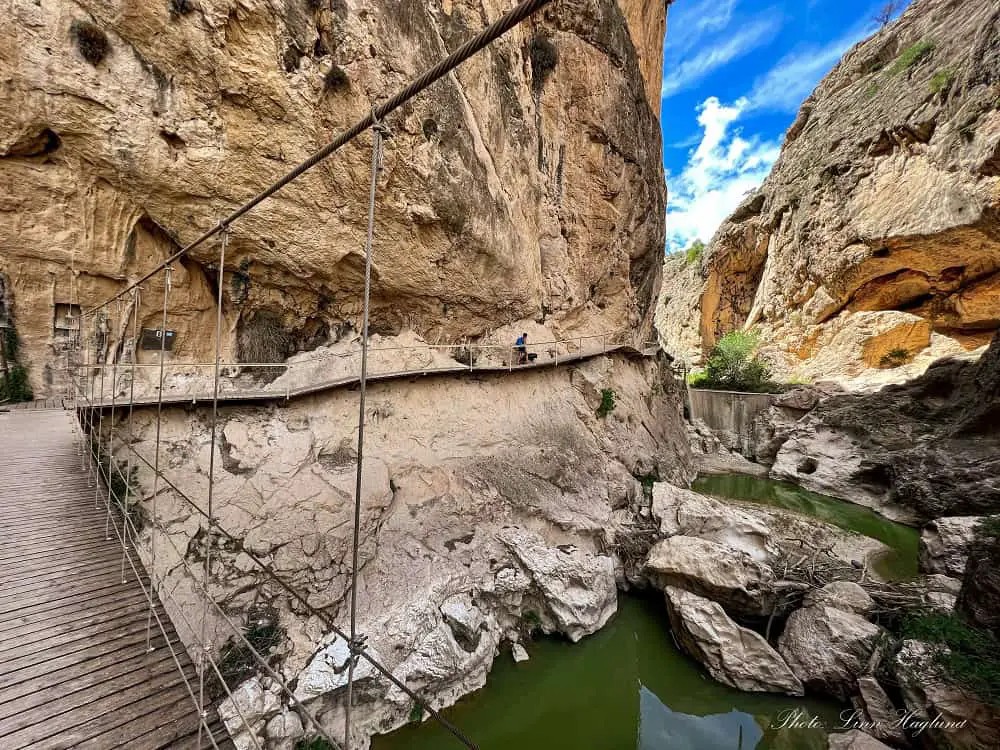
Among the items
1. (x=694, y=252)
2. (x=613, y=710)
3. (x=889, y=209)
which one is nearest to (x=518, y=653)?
(x=613, y=710)

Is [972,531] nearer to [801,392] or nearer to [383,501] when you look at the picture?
[801,392]

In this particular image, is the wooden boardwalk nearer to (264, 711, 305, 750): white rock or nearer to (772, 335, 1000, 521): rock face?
(264, 711, 305, 750): white rock

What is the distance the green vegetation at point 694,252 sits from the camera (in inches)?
1340

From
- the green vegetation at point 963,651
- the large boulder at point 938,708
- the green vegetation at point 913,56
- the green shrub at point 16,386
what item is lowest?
the large boulder at point 938,708

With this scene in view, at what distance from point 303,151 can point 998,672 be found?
39.7 feet

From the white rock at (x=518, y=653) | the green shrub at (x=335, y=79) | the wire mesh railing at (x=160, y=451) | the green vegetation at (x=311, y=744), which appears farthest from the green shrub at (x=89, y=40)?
the white rock at (x=518, y=653)

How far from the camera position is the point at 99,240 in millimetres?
6723

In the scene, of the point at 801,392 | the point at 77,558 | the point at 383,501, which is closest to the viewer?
the point at 77,558

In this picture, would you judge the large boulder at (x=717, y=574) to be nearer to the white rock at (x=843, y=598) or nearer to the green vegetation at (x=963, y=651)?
the white rock at (x=843, y=598)

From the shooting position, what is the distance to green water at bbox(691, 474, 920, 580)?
30.8ft

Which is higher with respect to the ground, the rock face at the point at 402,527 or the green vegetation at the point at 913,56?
the green vegetation at the point at 913,56

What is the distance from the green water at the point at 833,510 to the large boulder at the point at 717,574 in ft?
15.9

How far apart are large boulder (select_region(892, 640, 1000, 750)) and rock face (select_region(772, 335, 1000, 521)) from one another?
9.40 m

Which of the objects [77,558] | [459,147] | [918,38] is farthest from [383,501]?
[918,38]
